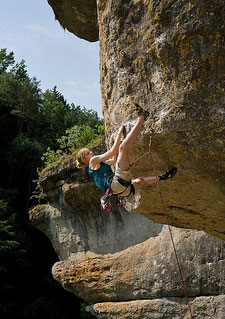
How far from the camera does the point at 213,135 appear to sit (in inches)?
182

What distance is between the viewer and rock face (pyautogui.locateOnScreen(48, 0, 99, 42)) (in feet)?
37.2

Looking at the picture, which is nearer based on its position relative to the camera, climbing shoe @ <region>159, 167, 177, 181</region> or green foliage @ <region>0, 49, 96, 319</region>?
climbing shoe @ <region>159, 167, 177, 181</region>

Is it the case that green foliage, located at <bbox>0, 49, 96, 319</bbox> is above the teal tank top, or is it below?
above

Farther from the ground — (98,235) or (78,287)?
(98,235)

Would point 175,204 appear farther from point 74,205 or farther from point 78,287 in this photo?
point 74,205

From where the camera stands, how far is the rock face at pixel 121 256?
29.9 feet

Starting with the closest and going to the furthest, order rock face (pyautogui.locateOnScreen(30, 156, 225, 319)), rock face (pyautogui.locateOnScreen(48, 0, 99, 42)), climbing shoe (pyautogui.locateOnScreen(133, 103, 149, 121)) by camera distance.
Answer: climbing shoe (pyautogui.locateOnScreen(133, 103, 149, 121)) → rock face (pyautogui.locateOnScreen(30, 156, 225, 319)) → rock face (pyautogui.locateOnScreen(48, 0, 99, 42))

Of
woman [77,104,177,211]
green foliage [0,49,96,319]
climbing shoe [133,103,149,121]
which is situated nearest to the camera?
climbing shoe [133,103,149,121]

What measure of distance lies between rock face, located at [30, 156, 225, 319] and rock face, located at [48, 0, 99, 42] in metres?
3.77

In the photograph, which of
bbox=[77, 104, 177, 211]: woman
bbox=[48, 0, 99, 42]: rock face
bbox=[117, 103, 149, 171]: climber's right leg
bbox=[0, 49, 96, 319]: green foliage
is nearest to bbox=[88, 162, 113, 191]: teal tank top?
bbox=[77, 104, 177, 211]: woman

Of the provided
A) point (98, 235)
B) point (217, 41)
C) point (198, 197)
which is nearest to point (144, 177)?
point (198, 197)

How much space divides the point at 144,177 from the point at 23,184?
66.9 ft

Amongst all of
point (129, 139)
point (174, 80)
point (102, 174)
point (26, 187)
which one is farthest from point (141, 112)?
point (26, 187)

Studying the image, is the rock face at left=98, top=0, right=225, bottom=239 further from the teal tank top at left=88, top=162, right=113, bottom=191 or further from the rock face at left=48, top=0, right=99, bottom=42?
the rock face at left=48, top=0, right=99, bottom=42
